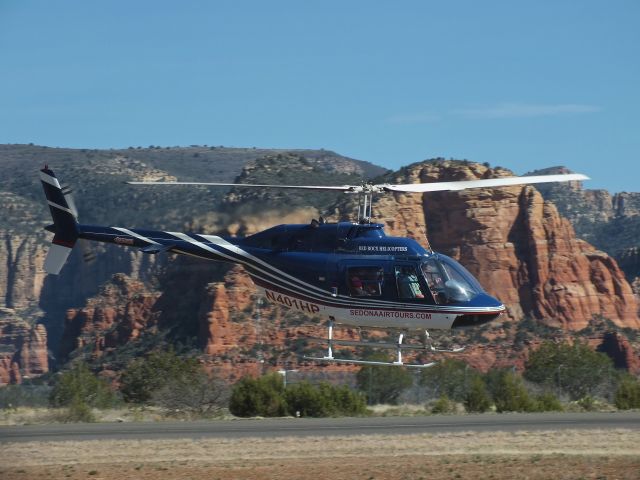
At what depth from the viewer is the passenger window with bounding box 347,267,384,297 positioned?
92.4ft

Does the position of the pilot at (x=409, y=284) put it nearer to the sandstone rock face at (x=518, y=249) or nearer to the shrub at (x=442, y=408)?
the shrub at (x=442, y=408)

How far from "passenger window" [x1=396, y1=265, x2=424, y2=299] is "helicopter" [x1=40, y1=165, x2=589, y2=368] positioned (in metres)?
0.02

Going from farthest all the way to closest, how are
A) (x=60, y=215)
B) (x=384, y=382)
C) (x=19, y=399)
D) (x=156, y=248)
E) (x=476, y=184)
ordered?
(x=19, y=399) → (x=384, y=382) → (x=60, y=215) → (x=156, y=248) → (x=476, y=184)

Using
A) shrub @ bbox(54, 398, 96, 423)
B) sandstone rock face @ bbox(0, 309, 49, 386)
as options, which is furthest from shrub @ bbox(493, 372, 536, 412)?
sandstone rock face @ bbox(0, 309, 49, 386)

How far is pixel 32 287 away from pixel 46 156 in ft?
126

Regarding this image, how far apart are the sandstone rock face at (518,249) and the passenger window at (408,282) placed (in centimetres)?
5681

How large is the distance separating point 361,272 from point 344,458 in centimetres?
461

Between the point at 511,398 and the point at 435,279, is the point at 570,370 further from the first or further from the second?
the point at 435,279

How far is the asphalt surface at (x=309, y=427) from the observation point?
32.4 meters

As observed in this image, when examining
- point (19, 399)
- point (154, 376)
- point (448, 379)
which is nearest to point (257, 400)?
point (154, 376)

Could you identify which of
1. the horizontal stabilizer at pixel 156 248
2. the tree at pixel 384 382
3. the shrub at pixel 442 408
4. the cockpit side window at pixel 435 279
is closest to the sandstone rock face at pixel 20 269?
the tree at pixel 384 382

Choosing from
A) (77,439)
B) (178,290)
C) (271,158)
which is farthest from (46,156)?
(77,439)

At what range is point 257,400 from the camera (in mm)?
42188

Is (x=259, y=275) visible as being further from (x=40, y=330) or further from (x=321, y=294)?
(x=40, y=330)
